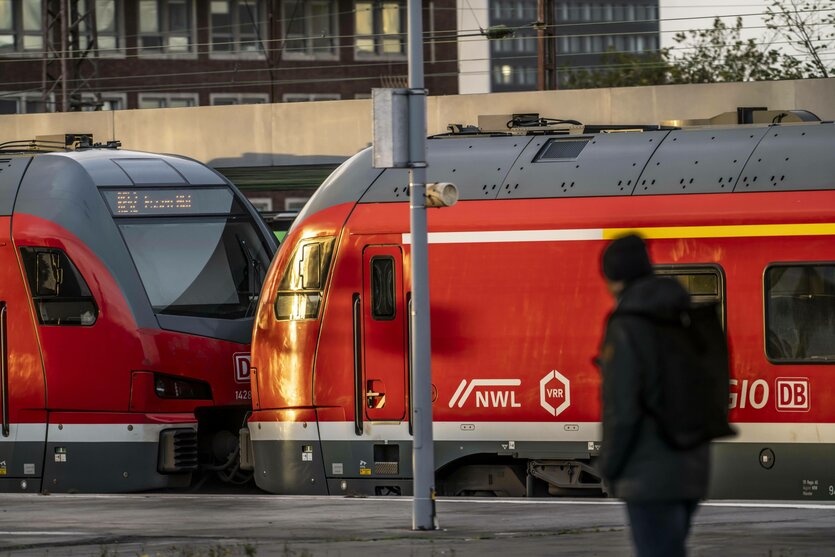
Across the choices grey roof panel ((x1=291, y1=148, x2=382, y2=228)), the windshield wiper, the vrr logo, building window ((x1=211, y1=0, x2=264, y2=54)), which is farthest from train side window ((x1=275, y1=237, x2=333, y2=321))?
building window ((x1=211, y1=0, x2=264, y2=54))

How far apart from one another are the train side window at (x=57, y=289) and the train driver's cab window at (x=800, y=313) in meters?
6.57

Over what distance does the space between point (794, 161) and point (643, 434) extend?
768 centimetres

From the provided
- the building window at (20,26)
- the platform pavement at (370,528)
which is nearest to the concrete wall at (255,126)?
the platform pavement at (370,528)

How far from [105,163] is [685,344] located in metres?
11.2

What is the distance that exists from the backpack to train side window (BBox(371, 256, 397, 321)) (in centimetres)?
797

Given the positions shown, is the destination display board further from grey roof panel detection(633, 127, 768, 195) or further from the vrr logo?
grey roof panel detection(633, 127, 768, 195)

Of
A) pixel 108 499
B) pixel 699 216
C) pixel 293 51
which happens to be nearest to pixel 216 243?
pixel 108 499

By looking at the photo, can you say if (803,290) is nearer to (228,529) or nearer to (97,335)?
(228,529)

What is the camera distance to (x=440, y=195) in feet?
36.9

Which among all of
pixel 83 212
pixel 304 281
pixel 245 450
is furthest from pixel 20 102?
pixel 304 281

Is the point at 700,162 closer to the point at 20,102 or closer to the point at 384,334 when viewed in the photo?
the point at 384,334

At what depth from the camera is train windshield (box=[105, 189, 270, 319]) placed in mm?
16219

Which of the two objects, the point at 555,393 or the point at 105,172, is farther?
the point at 105,172

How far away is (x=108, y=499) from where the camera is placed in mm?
14094
